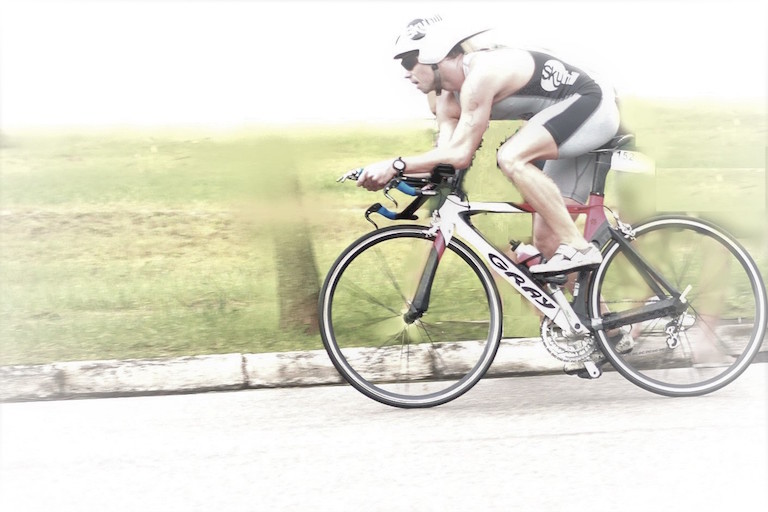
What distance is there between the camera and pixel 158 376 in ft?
18.0

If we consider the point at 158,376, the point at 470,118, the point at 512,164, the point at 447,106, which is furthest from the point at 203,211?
the point at 512,164

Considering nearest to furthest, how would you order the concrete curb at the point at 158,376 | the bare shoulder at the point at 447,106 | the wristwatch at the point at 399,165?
1. the wristwatch at the point at 399,165
2. the bare shoulder at the point at 447,106
3. the concrete curb at the point at 158,376

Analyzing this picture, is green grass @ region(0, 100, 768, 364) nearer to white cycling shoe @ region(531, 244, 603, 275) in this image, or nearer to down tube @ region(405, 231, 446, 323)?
white cycling shoe @ region(531, 244, 603, 275)

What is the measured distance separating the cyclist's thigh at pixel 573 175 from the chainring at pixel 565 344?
2.37 ft

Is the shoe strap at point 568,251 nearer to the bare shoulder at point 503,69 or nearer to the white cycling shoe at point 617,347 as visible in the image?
the white cycling shoe at point 617,347

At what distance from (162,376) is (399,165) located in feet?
6.00

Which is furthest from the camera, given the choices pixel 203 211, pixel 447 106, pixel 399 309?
pixel 203 211

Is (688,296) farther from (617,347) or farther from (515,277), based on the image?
(515,277)

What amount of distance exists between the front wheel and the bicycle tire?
2.15 feet

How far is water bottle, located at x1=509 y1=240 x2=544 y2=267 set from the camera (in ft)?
16.8

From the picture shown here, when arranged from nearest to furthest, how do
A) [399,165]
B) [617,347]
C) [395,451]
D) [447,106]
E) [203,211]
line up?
[395,451] < [399,165] < [617,347] < [447,106] < [203,211]

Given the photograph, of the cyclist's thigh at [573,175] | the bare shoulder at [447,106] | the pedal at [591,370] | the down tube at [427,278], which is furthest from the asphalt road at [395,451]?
the bare shoulder at [447,106]

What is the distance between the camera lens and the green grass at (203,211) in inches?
239

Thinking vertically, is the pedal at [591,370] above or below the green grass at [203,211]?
below
